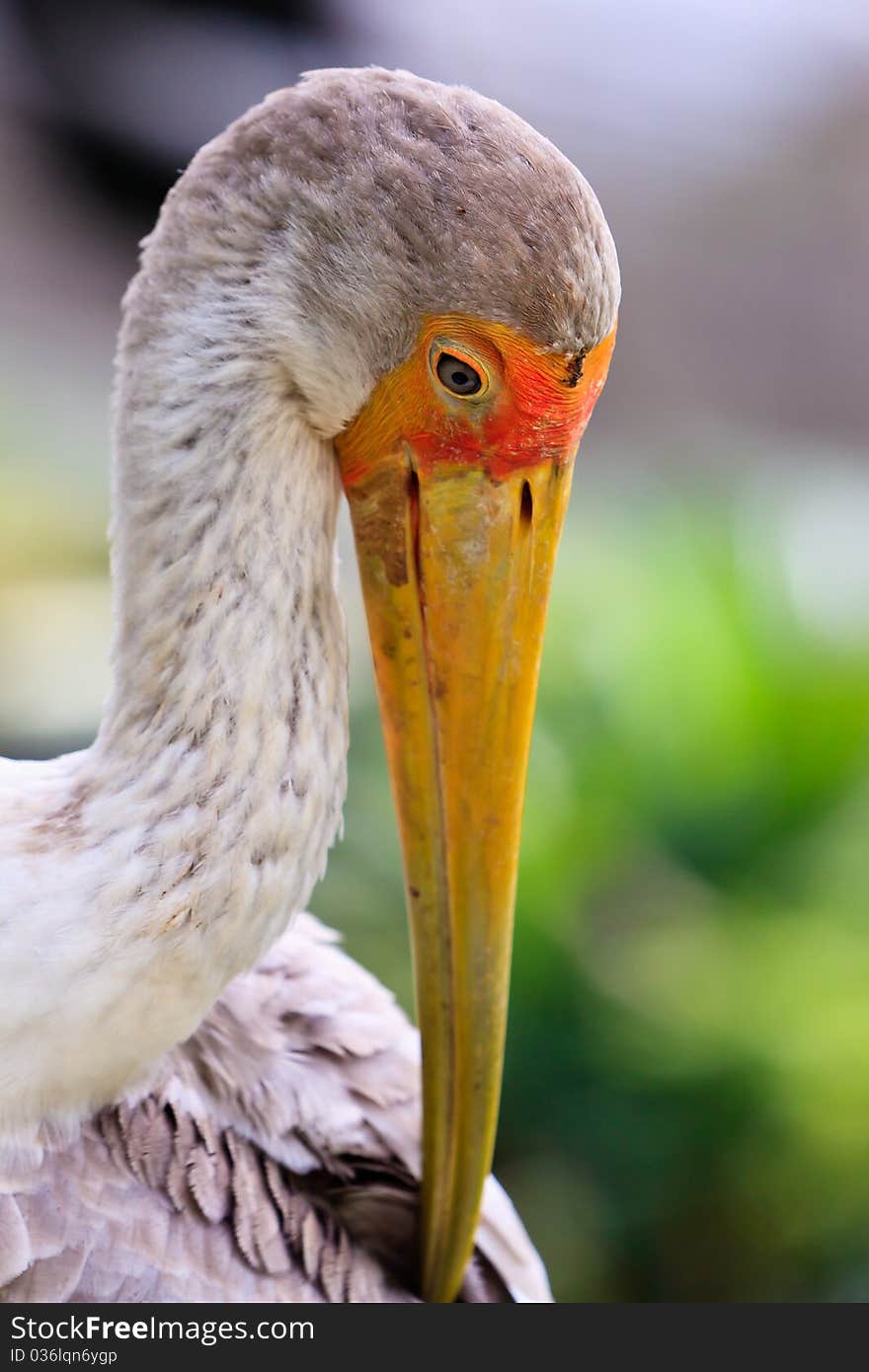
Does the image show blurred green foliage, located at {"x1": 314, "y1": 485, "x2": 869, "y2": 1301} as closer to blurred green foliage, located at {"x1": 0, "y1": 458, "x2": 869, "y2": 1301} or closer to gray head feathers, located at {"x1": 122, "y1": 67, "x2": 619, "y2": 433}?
blurred green foliage, located at {"x1": 0, "y1": 458, "x2": 869, "y2": 1301}

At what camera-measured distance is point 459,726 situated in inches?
34.3

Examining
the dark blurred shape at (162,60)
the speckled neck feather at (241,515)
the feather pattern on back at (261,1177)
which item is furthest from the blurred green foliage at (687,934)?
the dark blurred shape at (162,60)

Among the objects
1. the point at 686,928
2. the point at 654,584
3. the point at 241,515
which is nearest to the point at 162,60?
the point at 654,584

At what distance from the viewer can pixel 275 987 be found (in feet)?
3.62

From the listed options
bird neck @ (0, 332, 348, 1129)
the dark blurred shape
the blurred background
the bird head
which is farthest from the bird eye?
the dark blurred shape

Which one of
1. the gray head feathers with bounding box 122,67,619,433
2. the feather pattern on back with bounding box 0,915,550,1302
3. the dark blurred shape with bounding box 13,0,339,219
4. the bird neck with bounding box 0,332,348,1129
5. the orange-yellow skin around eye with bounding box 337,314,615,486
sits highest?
the dark blurred shape with bounding box 13,0,339,219

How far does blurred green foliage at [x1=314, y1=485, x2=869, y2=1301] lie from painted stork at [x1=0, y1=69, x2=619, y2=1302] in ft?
2.51

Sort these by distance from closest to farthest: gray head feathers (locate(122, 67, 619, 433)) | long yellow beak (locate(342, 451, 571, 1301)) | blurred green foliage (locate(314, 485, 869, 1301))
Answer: gray head feathers (locate(122, 67, 619, 433))
long yellow beak (locate(342, 451, 571, 1301))
blurred green foliage (locate(314, 485, 869, 1301))

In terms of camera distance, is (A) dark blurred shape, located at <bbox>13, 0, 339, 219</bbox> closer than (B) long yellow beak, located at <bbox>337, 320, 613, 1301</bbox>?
No

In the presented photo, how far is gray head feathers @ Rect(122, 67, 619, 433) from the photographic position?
72cm

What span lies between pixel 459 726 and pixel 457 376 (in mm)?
234

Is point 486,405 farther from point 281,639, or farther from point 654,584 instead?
point 654,584

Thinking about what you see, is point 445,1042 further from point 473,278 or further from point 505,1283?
point 473,278

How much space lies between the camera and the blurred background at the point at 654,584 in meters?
1.68
